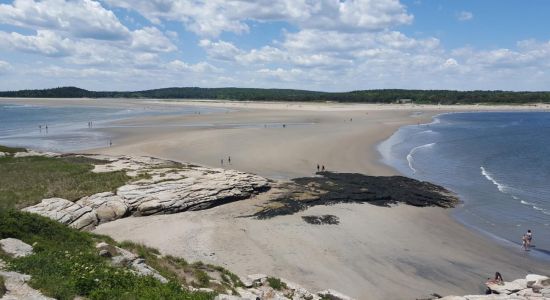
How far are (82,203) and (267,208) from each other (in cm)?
1064

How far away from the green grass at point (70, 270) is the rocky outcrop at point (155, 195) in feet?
27.2

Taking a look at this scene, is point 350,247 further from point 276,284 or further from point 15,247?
point 15,247

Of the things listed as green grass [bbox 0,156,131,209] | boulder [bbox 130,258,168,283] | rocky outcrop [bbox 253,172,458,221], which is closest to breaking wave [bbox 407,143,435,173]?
rocky outcrop [bbox 253,172,458,221]

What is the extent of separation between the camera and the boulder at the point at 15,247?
40.7 ft

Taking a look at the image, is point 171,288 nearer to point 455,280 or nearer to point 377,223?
point 455,280

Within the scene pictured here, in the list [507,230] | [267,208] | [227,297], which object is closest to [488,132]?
[507,230]

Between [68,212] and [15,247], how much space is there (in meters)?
11.1

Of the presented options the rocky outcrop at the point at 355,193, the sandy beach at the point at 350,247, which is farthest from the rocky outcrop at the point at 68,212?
the rocky outcrop at the point at 355,193

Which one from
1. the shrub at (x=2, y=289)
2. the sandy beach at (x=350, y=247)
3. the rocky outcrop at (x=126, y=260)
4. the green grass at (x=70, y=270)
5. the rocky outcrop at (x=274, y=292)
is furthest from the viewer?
the sandy beach at (x=350, y=247)

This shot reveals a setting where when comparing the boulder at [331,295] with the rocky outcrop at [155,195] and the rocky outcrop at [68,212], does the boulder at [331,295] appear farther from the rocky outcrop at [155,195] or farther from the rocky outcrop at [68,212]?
the rocky outcrop at [68,212]

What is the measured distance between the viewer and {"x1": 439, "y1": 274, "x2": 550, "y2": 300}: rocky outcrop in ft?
52.1

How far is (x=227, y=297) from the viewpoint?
12.2m

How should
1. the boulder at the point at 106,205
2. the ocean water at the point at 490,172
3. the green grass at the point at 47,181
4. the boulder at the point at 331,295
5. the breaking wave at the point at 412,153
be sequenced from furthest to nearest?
the breaking wave at the point at 412,153
the ocean water at the point at 490,172
the green grass at the point at 47,181
the boulder at the point at 106,205
the boulder at the point at 331,295

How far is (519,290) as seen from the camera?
57.2 feet
